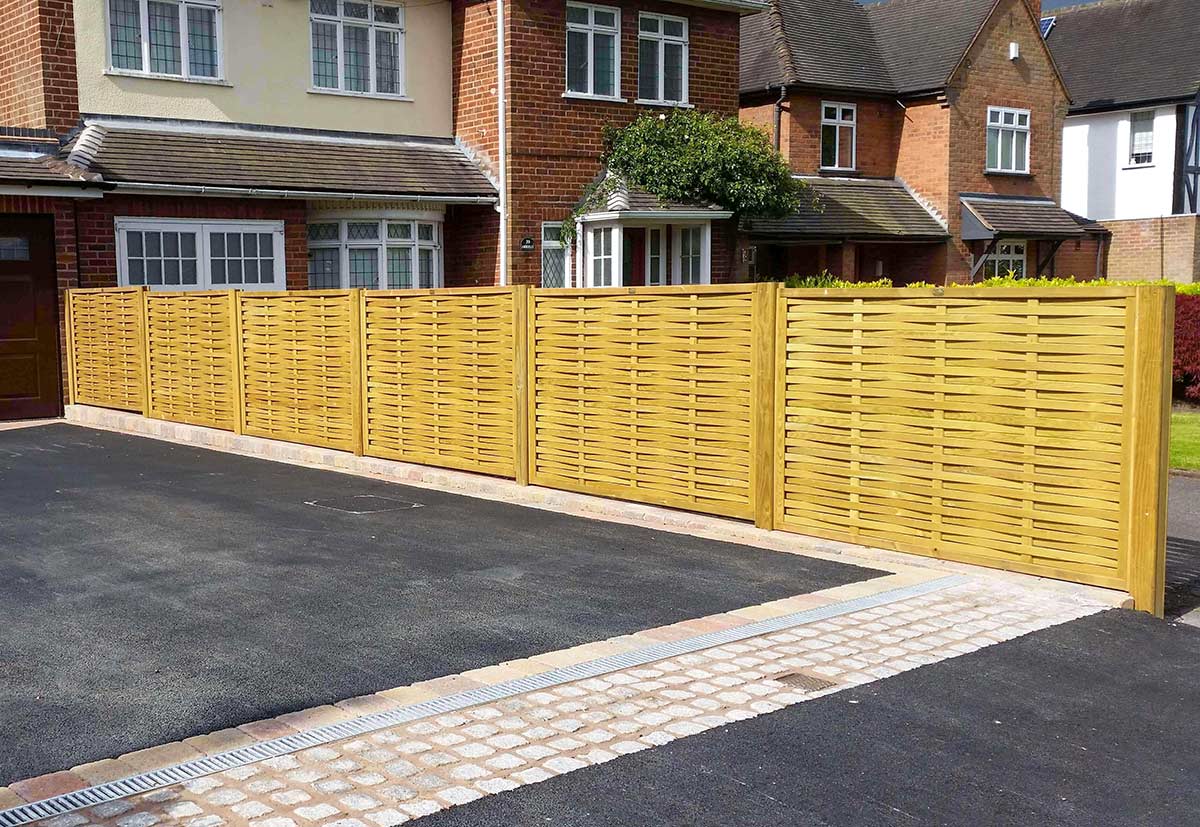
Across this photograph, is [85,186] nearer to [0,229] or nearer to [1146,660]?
[0,229]

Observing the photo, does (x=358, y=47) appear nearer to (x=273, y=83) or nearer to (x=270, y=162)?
(x=273, y=83)

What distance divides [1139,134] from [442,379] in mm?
32645

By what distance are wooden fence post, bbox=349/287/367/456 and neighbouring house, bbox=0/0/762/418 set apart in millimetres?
6786

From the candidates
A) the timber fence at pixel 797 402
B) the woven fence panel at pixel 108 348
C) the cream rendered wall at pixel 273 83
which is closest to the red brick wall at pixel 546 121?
the cream rendered wall at pixel 273 83

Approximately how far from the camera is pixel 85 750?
484 centimetres

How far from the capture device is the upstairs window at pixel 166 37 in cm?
1923

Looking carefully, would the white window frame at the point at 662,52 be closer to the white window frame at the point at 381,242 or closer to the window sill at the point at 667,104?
the window sill at the point at 667,104

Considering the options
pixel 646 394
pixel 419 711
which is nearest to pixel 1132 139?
pixel 646 394

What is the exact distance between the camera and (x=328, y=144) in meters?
21.4

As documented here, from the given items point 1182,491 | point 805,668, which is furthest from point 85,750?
point 1182,491

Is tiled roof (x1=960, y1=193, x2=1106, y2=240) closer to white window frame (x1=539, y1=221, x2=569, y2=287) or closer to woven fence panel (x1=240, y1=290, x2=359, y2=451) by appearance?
white window frame (x1=539, y1=221, x2=569, y2=287)

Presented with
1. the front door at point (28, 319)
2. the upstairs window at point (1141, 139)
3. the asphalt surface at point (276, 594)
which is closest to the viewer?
the asphalt surface at point (276, 594)

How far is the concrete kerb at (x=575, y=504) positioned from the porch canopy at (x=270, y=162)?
4.15m

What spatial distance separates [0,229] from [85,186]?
125 centimetres
